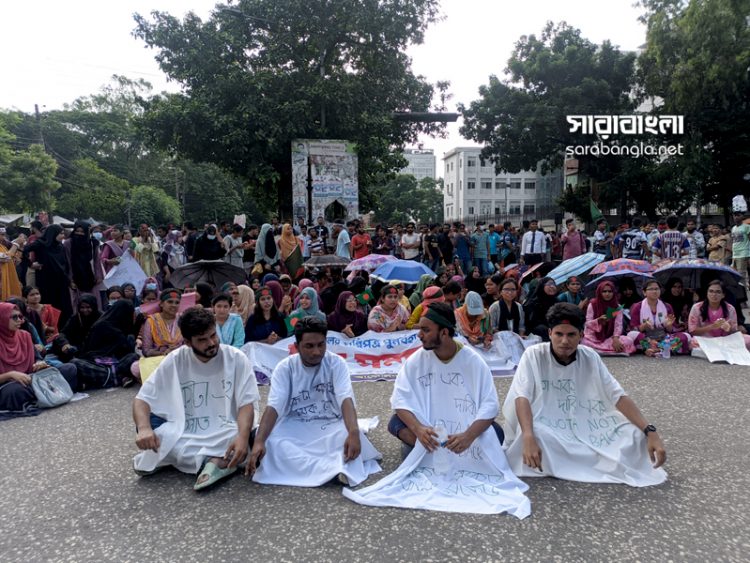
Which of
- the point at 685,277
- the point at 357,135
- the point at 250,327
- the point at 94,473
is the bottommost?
the point at 94,473

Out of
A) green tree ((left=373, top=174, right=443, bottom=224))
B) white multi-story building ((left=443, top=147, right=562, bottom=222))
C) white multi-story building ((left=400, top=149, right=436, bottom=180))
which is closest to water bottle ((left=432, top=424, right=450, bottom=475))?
green tree ((left=373, top=174, right=443, bottom=224))

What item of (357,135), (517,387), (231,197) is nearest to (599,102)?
(357,135)

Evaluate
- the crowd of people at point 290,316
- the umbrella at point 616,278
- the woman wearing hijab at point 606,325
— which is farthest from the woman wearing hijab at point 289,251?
the woman wearing hijab at point 606,325

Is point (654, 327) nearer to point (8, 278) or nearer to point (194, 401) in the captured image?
point (194, 401)

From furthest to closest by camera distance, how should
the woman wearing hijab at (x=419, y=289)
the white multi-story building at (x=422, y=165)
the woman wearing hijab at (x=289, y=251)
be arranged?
the white multi-story building at (x=422, y=165), the woman wearing hijab at (x=289, y=251), the woman wearing hijab at (x=419, y=289)

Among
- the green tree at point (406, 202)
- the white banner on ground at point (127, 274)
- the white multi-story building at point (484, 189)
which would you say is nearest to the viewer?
the white banner on ground at point (127, 274)

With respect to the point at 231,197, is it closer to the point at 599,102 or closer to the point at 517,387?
the point at 599,102

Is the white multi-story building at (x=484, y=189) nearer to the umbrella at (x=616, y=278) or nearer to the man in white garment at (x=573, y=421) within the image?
the umbrella at (x=616, y=278)

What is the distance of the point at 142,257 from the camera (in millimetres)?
10969

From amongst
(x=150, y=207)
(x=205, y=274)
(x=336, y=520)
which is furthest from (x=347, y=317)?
(x=150, y=207)

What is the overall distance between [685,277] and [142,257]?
31.2 feet

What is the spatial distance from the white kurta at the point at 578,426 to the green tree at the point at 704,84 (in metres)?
20.1

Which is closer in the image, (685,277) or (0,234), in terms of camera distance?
(685,277)

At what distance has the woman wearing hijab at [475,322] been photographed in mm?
7109
